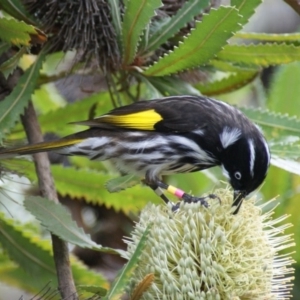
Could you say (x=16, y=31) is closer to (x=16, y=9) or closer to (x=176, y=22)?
(x=16, y=9)

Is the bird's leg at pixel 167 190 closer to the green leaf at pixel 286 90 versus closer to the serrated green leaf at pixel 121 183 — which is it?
the serrated green leaf at pixel 121 183

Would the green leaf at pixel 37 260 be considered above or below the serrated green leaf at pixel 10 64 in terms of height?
below

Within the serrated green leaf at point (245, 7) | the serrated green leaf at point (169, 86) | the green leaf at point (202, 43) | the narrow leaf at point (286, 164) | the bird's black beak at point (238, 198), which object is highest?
the serrated green leaf at point (245, 7)

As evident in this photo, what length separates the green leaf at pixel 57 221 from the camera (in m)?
2.04

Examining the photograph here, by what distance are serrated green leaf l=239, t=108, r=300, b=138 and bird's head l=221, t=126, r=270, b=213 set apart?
132 mm

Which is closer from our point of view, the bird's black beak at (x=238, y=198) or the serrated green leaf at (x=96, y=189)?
the bird's black beak at (x=238, y=198)

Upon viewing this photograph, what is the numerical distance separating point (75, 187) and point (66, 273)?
63 cm

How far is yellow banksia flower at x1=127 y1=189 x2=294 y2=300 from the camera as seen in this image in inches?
71.4

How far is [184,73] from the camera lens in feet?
8.55

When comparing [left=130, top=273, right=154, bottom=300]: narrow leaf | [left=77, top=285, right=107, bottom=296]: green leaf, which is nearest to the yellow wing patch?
[left=77, top=285, right=107, bottom=296]: green leaf

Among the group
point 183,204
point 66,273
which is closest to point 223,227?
point 183,204

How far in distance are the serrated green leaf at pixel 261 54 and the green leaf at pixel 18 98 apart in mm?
579

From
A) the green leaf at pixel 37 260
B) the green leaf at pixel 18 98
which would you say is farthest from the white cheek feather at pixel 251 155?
the green leaf at pixel 18 98

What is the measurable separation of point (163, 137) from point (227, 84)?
363 mm
